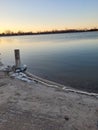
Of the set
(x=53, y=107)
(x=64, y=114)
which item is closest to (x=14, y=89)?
(x=53, y=107)

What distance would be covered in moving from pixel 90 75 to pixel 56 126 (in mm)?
8169

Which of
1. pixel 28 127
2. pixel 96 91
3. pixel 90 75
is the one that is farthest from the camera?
pixel 90 75

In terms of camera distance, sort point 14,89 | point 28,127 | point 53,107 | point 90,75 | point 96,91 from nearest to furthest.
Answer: point 28,127, point 53,107, point 14,89, point 96,91, point 90,75

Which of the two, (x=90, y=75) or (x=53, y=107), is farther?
(x=90, y=75)

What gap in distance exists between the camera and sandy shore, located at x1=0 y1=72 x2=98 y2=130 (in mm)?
5405

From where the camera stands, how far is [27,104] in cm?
673

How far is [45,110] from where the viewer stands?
6.26 metres

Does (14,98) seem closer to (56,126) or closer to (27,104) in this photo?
(27,104)

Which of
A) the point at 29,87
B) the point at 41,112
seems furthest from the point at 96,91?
the point at 41,112

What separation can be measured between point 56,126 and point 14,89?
3487mm

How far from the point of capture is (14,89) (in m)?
8.44

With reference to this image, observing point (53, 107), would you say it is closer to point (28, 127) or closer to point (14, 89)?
point (28, 127)

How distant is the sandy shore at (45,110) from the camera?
17.7 feet

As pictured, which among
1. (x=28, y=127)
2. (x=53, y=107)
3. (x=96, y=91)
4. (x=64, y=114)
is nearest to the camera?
(x=28, y=127)
